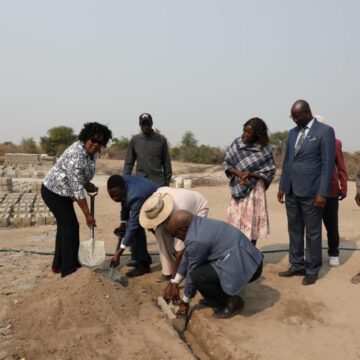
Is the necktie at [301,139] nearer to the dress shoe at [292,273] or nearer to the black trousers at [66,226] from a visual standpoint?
the dress shoe at [292,273]

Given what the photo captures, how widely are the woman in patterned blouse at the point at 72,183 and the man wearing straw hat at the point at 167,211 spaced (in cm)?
67

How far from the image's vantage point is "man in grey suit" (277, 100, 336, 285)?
12.8ft

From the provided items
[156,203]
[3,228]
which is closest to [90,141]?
[156,203]

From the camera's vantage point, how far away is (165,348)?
300 cm

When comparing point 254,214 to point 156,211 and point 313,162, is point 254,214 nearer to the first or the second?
point 313,162

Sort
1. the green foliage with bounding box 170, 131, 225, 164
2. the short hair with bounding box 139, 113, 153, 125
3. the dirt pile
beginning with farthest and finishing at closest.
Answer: the green foliage with bounding box 170, 131, 225, 164 → the short hair with bounding box 139, 113, 153, 125 → the dirt pile

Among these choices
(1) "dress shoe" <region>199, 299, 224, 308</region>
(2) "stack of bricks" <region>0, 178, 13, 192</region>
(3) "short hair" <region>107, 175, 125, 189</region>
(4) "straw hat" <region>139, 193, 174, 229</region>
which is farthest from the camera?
(2) "stack of bricks" <region>0, 178, 13, 192</region>

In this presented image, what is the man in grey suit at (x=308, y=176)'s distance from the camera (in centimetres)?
389

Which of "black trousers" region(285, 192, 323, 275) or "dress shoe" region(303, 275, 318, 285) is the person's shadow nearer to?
"dress shoe" region(303, 275, 318, 285)

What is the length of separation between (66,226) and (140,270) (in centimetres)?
99

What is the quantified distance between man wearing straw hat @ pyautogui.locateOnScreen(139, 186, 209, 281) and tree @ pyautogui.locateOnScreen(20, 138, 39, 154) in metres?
33.3

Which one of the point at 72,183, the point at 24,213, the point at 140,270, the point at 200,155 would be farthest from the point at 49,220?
the point at 200,155

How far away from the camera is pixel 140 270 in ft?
14.9

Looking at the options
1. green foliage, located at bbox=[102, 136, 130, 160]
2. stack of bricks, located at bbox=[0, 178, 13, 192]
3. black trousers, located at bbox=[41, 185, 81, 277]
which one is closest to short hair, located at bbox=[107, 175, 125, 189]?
black trousers, located at bbox=[41, 185, 81, 277]
